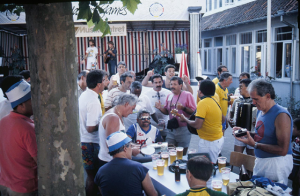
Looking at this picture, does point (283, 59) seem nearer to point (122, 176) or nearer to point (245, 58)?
point (245, 58)

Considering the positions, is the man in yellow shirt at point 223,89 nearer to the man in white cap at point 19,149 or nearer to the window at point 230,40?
the man in white cap at point 19,149

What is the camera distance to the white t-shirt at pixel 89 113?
13.5 ft

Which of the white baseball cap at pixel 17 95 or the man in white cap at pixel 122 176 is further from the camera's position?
the man in white cap at pixel 122 176

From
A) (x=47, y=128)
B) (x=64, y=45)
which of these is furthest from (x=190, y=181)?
(x=64, y=45)

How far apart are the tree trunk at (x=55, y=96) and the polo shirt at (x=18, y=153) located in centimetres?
77

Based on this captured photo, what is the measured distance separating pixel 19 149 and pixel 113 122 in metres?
1.29

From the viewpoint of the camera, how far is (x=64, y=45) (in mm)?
1753

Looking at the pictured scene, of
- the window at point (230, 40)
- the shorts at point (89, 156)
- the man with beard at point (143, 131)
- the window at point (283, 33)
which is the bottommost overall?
the shorts at point (89, 156)

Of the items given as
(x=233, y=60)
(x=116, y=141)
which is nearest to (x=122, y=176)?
(x=116, y=141)

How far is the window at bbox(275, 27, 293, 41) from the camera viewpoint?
12.5m

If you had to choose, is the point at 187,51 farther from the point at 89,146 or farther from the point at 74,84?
the point at 74,84

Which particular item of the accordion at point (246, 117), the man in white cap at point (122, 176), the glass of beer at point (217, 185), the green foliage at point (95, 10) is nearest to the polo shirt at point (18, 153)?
the man in white cap at point (122, 176)

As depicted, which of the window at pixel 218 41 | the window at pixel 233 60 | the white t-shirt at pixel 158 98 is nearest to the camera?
the white t-shirt at pixel 158 98

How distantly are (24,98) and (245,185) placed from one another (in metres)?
2.39
